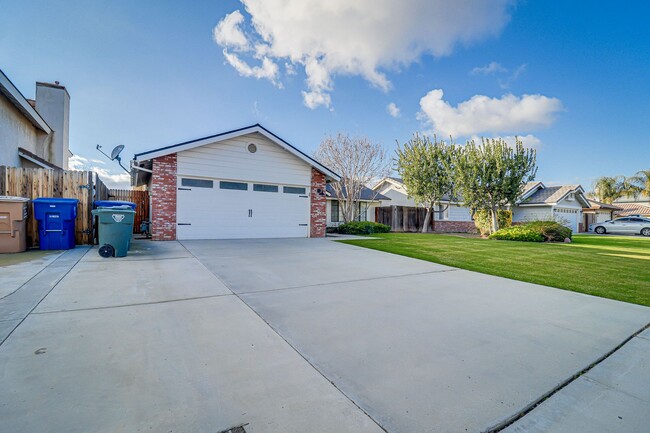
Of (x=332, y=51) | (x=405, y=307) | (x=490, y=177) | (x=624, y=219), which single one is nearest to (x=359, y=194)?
(x=490, y=177)

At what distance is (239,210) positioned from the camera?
1184 cm

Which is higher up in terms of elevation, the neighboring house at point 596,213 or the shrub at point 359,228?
the neighboring house at point 596,213

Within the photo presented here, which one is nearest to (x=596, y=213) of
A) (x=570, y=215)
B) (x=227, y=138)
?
(x=570, y=215)

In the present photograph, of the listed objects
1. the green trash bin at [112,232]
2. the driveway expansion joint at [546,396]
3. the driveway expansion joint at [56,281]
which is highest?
the green trash bin at [112,232]

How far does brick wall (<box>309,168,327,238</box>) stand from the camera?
13.6 metres

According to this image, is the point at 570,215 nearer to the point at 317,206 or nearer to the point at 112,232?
the point at 317,206

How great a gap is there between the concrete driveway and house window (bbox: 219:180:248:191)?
710 centimetres

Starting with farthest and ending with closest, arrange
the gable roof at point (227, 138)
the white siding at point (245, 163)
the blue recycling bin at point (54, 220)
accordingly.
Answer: the white siding at point (245, 163)
the gable roof at point (227, 138)
the blue recycling bin at point (54, 220)

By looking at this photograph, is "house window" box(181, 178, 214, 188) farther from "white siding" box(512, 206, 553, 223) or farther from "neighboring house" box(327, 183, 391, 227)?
"white siding" box(512, 206, 553, 223)

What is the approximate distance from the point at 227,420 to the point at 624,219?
33849 mm

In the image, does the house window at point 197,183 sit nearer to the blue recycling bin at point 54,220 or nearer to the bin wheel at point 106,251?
the blue recycling bin at point 54,220

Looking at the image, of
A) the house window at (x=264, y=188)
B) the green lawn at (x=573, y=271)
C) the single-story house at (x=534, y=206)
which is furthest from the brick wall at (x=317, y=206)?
the single-story house at (x=534, y=206)

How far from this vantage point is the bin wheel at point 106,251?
22.0 feet

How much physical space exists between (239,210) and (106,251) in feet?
17.9
